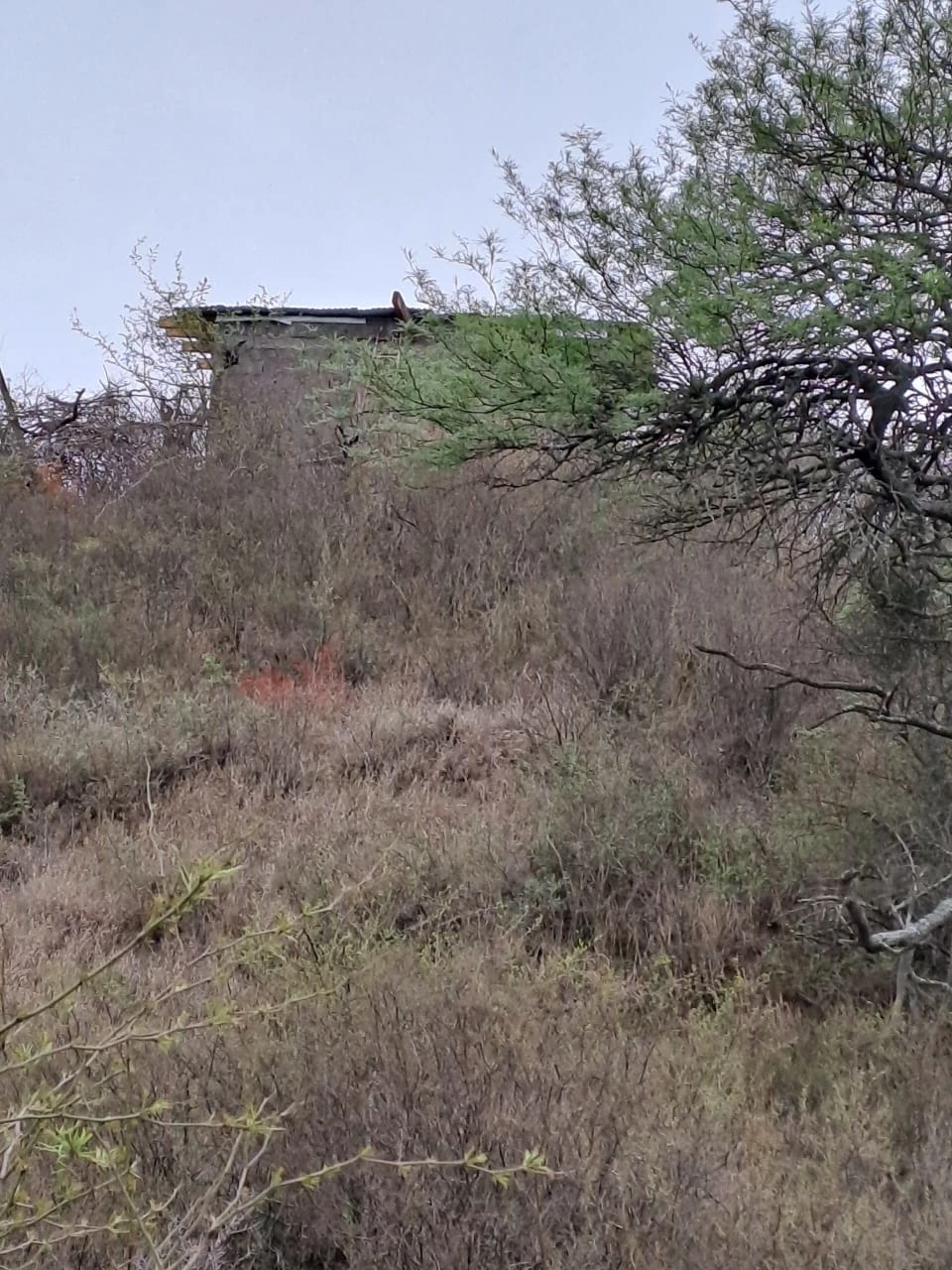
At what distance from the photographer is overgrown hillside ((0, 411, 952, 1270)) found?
2.14 m

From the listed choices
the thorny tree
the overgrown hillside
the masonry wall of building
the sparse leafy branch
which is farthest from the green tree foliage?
the masonry wall of building

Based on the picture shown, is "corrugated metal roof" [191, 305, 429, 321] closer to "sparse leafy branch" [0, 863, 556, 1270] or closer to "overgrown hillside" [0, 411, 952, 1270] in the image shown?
"overgrown hillside" [0, 411, 952, 1270]

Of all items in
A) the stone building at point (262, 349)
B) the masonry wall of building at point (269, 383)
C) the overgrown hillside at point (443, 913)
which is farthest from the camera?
the stone building at point (262, 349)

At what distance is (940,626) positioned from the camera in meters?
3.82

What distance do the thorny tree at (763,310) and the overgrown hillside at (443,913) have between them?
2.95 ft

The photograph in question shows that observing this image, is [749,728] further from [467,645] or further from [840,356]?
[840,356]

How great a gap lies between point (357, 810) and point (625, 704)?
76.4 inches

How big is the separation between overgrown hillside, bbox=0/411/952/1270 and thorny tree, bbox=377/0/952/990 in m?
0.90

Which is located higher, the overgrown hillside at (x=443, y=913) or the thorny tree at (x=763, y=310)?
the thorny tree at (x=763, y=310)

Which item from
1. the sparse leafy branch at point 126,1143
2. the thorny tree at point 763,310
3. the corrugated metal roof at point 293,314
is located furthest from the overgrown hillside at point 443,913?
the corrugated metal roof at point 293,314

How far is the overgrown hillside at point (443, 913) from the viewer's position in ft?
7.02

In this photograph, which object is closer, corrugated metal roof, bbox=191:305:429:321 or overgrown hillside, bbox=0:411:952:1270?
overgrown hillside, bbox=0:411:952:1270

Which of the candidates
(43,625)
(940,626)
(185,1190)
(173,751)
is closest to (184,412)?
(43,625)

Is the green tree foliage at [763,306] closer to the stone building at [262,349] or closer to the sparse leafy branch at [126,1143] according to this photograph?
the sparse leafy branch at [126,1143]
